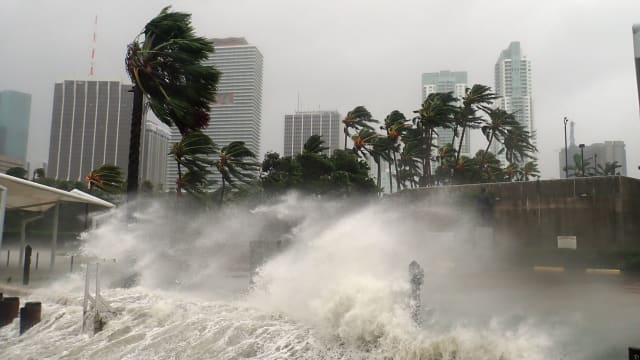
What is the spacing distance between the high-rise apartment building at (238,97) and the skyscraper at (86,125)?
2284 centimetres

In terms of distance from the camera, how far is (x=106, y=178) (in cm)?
2364

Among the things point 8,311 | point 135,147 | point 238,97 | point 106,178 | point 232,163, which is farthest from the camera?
point 238,97

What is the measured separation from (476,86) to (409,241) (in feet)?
83.9

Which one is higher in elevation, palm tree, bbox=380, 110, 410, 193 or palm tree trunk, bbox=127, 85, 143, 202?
palm tree, bbox=380, 110, 410, 193

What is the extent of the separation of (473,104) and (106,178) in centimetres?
3809

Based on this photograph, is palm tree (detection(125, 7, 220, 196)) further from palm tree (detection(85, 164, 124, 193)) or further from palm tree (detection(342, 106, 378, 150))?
palm tree (detection(342, 106, 378, 150))

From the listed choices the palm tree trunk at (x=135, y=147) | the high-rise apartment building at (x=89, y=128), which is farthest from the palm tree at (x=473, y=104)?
the high-rise apartment building at (x=89, y=128)

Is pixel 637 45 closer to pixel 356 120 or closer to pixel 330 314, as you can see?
pixel 330 314

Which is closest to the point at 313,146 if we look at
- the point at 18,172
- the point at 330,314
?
the point at 18,172

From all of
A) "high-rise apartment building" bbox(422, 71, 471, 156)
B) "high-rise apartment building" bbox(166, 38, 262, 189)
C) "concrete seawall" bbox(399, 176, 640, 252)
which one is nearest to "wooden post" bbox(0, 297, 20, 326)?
"concrete seawall" bbox(399, 176, 640, 252)

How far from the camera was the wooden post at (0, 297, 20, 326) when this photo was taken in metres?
13.9

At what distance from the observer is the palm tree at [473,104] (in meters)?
50.6

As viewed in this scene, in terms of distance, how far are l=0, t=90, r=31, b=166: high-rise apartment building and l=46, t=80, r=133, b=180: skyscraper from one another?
29370 mm

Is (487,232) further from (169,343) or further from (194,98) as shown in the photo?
(169,343)
